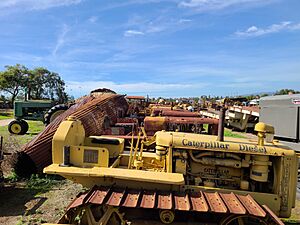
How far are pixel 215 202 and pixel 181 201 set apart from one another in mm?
469

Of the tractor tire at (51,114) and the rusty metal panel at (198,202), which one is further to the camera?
the tractor tire at (51,114)

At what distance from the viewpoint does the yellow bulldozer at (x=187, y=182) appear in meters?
3.65

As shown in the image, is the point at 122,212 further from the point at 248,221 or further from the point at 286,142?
the point at 286,142

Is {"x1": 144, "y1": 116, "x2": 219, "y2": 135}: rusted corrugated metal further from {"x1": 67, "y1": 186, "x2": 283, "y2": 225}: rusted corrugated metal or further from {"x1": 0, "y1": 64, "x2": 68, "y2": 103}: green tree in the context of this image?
{"x1": 0, "y1": 64, "x2": 68, "y2": 103}: green tree

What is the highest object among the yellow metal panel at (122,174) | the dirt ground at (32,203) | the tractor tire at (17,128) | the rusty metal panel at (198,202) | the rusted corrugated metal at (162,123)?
the rusted corrugated metal at (162,123)

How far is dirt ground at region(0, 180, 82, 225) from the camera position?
4.79 metres

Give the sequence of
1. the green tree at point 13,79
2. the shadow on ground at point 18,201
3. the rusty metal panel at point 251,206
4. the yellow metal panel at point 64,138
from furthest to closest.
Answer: the green tree at point 13,79 → the shadow on ground at point 18,201 → the yellow metal panel at point 64,138 → the rusty metal panel at point 251,206

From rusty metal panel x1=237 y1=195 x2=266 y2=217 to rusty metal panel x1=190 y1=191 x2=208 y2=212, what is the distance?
56 centimetres

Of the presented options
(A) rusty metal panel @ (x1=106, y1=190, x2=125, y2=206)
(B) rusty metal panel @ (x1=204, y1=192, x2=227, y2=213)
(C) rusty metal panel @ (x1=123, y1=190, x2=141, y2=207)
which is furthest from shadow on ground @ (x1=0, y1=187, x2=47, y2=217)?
(B) rusty metal panel @ (x1=204, y1=192, x2=227, y2=213)

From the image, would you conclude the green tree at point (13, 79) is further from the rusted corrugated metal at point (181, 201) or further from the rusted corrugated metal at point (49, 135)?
the rusted corrugated metal at point (181, 201)

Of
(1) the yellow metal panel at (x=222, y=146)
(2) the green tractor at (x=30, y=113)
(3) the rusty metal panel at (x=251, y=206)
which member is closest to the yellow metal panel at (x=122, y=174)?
(1) the yellow metal panel at (x=222, y=146)

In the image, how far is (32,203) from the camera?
5.48 metres

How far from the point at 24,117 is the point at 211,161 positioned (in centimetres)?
1509

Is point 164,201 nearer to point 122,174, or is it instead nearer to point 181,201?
point 181,201
